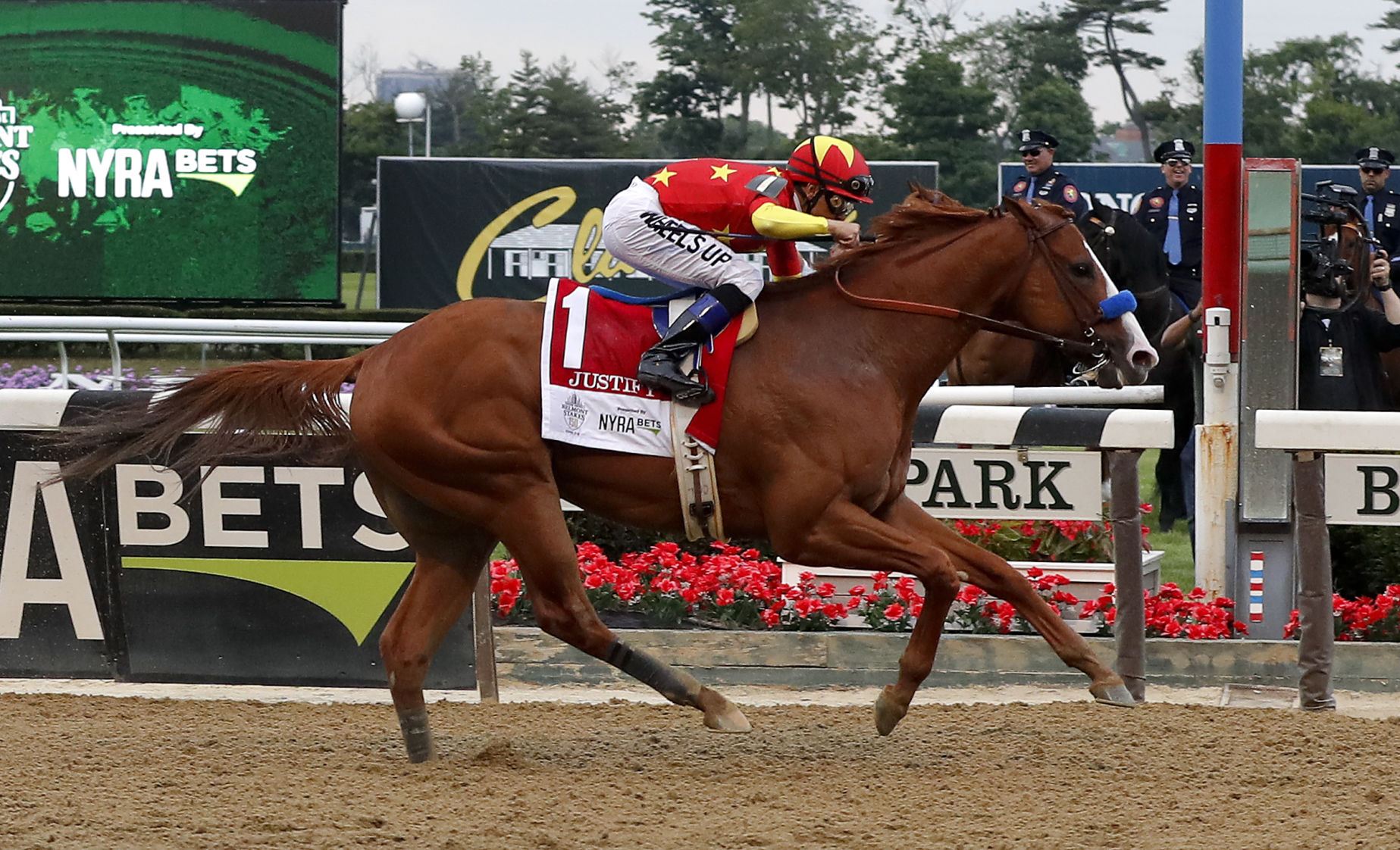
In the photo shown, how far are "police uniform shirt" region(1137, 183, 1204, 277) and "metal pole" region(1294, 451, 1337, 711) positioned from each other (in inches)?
180

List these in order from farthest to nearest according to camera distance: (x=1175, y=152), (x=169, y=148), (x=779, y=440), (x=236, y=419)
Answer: (x=169, y=148)
(x=1175, y=152)
(x=236, y=419)
(x=779, y=440)

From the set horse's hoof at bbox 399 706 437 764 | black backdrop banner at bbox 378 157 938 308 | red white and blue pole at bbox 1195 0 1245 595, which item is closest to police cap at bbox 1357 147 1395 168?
red white and blue pole at bbox 1195 0 1245 595

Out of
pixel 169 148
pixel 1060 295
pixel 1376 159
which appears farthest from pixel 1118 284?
pixel 169 148

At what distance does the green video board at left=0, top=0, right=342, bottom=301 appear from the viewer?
14.7 m

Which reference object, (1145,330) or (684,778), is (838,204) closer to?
(684,778)

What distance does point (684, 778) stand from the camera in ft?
15.1

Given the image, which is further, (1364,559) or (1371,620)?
(1364,559)

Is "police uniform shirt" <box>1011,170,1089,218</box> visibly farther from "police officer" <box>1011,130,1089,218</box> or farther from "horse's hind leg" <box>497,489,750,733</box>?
"horse's hind leg" <box>497,489,750,733</box>

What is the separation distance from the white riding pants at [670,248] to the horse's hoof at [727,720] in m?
1.18

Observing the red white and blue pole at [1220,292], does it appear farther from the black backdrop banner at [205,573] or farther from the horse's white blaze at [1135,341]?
the black backdrop banner at [205,573]

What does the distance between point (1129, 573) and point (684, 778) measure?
6.28 ft

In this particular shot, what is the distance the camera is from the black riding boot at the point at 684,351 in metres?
4.72

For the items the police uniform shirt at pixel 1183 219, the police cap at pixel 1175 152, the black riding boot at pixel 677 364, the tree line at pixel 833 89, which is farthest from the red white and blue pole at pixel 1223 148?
the tree line at pixel 833 89

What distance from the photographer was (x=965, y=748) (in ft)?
16.1
